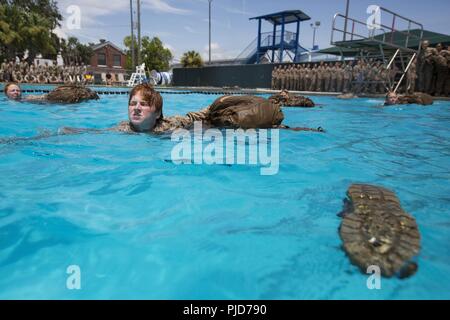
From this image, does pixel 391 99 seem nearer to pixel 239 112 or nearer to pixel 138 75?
pixel 239 112

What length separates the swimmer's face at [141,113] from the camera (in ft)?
15.7

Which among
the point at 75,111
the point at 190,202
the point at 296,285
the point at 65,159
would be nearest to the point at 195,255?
the point at 296,285

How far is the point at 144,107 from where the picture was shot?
490cm

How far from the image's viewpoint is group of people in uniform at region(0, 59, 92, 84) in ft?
81.3

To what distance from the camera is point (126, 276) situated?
1758mm

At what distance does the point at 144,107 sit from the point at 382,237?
380 centimetres

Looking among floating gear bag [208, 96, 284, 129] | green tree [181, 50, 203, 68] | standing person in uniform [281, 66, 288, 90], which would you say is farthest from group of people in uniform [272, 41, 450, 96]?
green tree [181, 50, 203, 68]

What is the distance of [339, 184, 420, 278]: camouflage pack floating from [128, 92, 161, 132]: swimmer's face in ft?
11.0

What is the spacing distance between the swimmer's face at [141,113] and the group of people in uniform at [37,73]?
76.0 feet

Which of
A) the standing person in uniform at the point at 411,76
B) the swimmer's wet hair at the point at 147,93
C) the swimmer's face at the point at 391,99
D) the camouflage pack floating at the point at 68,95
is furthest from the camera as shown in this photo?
the standing person in uniform at the point at 411,76

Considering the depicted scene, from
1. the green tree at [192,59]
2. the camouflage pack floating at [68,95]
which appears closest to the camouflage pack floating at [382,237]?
the camouflage pack floating at [68,95]

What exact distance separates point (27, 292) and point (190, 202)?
137cm

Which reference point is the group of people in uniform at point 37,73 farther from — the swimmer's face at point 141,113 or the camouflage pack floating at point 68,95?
the swimmer's face at point 141,113

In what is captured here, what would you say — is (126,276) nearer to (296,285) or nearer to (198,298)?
(198,298)
